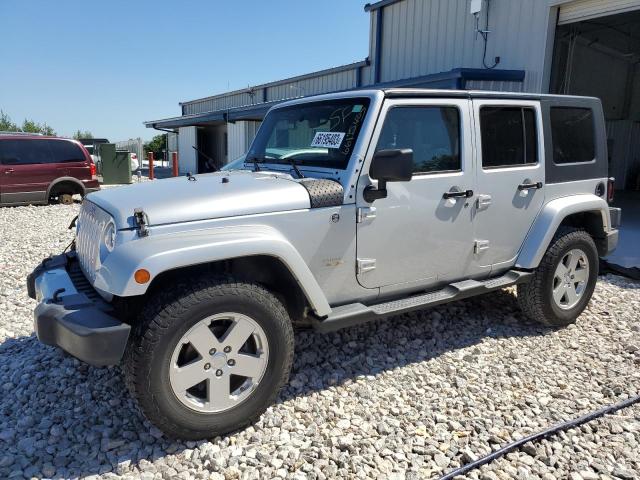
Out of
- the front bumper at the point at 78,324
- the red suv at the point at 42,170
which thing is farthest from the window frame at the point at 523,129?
the red suv at the point at 42,170

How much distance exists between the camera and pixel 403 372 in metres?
3.63

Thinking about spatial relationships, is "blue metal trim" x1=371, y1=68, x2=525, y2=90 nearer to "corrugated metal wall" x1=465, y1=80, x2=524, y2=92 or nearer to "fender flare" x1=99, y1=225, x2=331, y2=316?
"corrugated metal wall" x1=465, y1=80, x2=524, y2=92

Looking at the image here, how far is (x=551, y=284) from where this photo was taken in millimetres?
4258

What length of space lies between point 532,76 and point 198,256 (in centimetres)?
778

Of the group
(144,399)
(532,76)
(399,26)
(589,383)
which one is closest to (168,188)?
(144,399)

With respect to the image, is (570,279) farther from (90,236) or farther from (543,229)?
(90,236)

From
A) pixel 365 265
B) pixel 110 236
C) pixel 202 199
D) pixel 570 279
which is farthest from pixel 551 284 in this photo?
pixel 110 236

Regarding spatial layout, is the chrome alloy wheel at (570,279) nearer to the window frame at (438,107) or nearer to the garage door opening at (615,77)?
the window frame at (438,107)

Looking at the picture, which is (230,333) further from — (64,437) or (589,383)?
(589,383)

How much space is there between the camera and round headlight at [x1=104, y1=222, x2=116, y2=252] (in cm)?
262

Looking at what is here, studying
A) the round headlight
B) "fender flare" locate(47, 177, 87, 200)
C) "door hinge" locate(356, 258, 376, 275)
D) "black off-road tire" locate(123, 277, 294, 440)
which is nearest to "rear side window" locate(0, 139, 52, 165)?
"fender flare" locate(47, 177, 87, 200)

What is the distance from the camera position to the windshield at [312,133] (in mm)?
3293

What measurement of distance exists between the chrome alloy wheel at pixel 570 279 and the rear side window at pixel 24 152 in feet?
37.6

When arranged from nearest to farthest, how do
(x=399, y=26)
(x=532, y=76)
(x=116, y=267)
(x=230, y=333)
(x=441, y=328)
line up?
(x=116, y=267) < (x=230, y=333) < (x=441, y=328) < (x=532, y=76) < (x=399, y=26)
